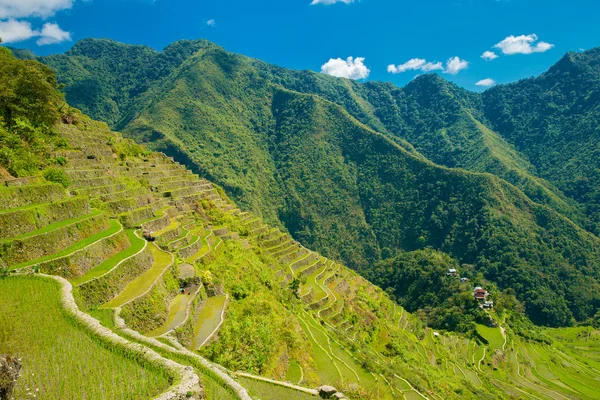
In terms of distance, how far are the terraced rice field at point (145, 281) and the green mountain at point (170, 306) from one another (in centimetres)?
8

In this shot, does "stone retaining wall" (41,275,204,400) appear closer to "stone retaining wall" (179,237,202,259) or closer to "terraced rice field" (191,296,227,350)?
"terraced rice field" (191,296,227,350)

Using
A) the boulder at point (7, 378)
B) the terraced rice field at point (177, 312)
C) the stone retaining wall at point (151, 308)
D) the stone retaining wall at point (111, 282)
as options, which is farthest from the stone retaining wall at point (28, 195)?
the boulder at point (7, 378)

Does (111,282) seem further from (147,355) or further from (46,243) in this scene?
(147,355)

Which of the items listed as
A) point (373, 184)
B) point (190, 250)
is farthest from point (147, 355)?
point (373, 184)

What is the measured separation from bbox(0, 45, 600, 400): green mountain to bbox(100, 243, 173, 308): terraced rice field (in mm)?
78

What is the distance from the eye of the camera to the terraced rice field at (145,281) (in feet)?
41.9

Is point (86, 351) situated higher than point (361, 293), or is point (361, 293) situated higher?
point (86, 351)

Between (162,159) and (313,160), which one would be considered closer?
(162,159)

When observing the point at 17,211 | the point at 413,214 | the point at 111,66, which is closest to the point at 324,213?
the point at 413,214

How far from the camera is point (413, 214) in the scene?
426ft

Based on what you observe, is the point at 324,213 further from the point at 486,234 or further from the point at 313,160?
the point at 486,234

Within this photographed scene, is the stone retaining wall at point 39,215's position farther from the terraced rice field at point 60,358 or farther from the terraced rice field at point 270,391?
the terraced rice field at point 270,391

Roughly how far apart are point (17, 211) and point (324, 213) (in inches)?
4708

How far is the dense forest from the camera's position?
8944 cm
